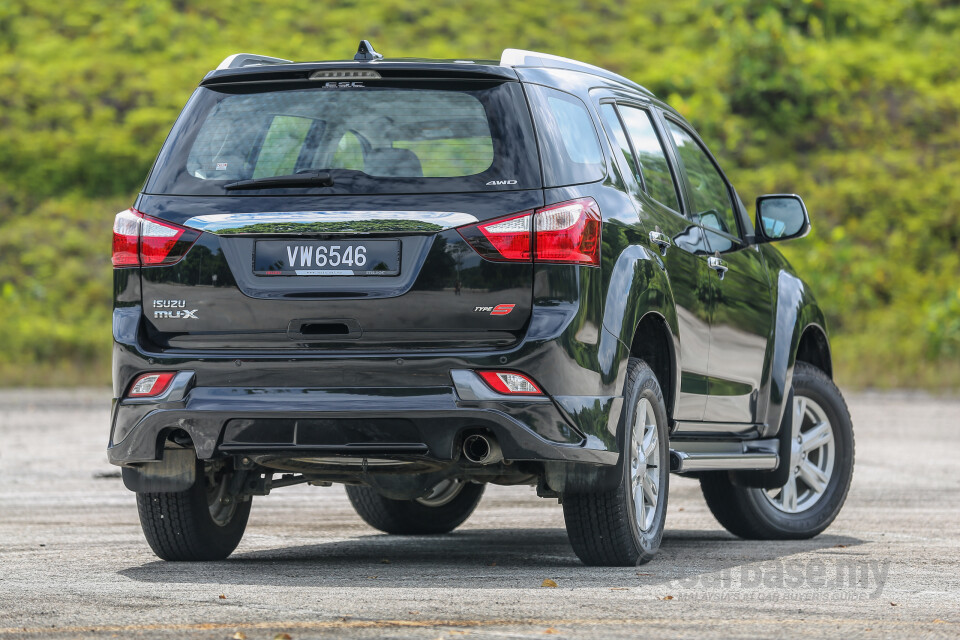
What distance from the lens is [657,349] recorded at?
7500mm

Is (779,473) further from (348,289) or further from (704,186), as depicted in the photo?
(348,289)

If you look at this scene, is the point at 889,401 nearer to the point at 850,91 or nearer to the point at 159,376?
the point at 850,91

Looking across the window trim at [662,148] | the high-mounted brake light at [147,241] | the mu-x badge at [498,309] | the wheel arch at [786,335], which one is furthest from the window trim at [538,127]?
the wheel arch at [786,335]

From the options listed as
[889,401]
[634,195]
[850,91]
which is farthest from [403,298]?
[850,91]

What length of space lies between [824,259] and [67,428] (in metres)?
13.6

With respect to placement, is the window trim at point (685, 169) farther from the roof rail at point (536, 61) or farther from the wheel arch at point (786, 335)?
the roof rail at point (536, 61)

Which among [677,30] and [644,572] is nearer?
[644,572]

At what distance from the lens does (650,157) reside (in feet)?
25.6

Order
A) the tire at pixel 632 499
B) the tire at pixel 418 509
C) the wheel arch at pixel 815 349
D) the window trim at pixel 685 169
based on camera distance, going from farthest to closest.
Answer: the wheel arch at pixel 815 349 → the tire at pixel 418 509 → the window trim at pixel 685 169 → the tire at pixel 632 499

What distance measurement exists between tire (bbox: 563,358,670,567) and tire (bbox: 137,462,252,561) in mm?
1541

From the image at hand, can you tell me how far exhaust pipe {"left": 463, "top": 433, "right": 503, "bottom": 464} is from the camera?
21.1 feet

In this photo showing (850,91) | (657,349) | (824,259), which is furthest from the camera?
(850,91)

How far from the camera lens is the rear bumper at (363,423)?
633 cm

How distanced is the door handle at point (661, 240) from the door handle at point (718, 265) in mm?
600
